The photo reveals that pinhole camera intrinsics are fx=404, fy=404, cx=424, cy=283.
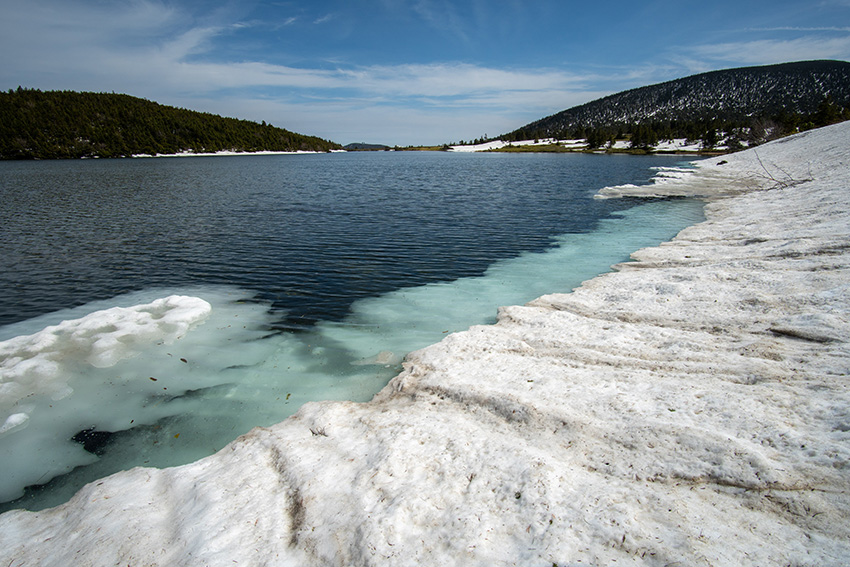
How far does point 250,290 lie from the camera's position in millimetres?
17469

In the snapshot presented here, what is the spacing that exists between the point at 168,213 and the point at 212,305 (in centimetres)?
2591

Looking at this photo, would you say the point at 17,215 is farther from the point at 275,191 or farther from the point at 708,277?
the point at 708,277

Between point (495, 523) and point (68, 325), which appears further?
point (68, 325)

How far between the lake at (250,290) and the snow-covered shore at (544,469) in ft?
5.93

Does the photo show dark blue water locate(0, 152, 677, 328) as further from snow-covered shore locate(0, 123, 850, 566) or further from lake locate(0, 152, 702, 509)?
snow-covered shore locate(0, 123, 850, 566)

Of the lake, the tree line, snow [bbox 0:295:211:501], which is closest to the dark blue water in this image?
the lake

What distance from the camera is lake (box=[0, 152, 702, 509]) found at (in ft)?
29.1

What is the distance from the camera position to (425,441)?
7.00 m

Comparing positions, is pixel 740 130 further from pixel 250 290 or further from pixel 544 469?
pixel 544 469

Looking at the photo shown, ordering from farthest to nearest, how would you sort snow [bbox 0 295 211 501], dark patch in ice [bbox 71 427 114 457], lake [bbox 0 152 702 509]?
lake [bbox 0 152 702 509] → dark patch in ice [bbox 71 427 114 457] → snow [bbox 0 295 211 501]

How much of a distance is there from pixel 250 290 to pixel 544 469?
1503 cm

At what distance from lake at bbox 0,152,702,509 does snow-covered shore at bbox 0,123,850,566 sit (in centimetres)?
181

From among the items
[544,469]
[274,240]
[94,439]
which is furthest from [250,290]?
[544,469]

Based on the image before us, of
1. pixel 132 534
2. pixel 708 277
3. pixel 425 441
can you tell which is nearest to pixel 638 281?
pixel 708 277
